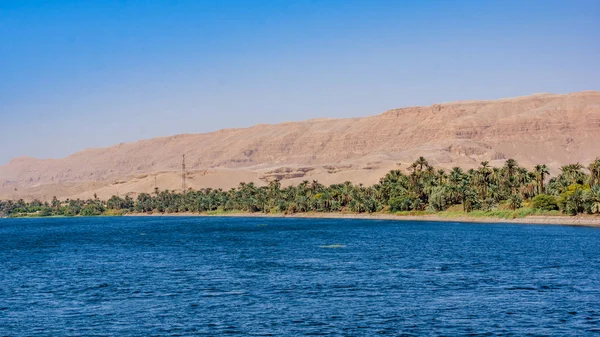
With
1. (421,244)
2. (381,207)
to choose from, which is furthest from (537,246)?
(381,207)

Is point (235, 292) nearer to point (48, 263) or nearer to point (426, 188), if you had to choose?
point (48, 263)

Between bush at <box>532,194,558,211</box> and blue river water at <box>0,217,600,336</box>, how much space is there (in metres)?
43.9

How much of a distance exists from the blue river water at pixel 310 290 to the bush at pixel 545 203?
43908 millimetres

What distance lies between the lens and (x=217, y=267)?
7044 centimetres

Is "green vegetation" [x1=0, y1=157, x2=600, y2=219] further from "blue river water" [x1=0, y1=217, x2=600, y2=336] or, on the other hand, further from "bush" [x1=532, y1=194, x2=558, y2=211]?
"blue river water" [x1=0, y1=217, x2=600, y2=336]

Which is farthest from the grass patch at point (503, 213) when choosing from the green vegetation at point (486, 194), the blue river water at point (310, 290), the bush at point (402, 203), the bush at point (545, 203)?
the blue river water at point (310, 290)

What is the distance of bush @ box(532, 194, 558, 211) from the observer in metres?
139

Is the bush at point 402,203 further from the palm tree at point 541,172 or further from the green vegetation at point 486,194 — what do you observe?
the palm tree at point 541,172

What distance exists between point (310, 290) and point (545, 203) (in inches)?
3893

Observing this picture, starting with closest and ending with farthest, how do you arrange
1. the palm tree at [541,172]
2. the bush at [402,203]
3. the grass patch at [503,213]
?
the grass patch at [503,213] → the palm tree at [541,172] → the bush at [402,203]

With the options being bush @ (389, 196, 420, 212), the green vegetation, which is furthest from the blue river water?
bush @ (389, 196, 420, 212)

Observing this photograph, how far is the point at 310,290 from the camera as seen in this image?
2100 inches

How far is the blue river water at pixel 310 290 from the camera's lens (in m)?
40.6

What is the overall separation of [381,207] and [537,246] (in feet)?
324
